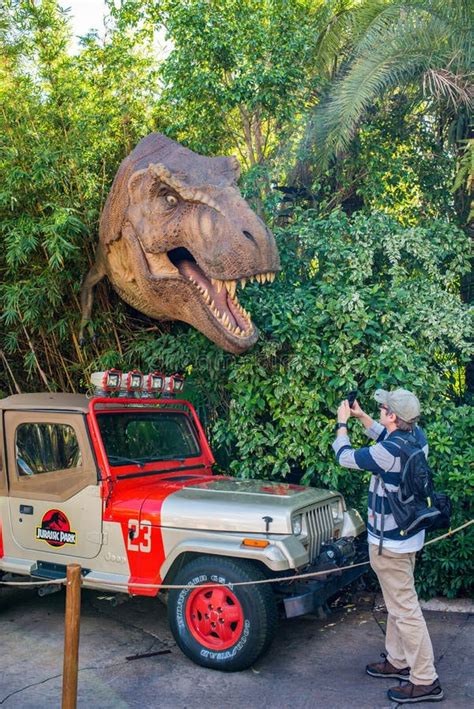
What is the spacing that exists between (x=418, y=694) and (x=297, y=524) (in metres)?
1.21

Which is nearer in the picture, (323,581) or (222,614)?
(222,614)

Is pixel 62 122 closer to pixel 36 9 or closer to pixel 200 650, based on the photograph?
pixel 36 9

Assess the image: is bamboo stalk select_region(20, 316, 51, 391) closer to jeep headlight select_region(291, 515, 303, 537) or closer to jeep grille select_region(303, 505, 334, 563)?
jeep grille select_region(303, 505, 334, 563)

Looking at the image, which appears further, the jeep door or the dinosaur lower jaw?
the dinosaur lower jaw

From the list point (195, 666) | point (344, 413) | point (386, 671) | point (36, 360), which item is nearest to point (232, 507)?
point (344, 413)

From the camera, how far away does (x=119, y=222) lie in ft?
22.9

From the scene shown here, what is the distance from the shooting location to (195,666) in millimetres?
4656

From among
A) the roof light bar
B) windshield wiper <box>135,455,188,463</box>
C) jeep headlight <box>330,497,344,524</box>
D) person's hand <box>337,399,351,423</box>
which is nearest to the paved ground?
jeep headlight <box>330,497,344,524</box>

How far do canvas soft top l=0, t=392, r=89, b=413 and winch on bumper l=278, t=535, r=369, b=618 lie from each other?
1.99 meters

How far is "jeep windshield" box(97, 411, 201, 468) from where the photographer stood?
210 inches

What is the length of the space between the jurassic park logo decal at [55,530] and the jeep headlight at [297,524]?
164 centimetres

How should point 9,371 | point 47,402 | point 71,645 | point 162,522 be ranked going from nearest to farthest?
point 71,645 → point 162,522 → point 47,402 → point 9,371

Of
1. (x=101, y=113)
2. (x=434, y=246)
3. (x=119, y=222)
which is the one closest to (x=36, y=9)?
(x=101, y=113)

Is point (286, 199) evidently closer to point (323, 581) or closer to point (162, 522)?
point (162, 522)
